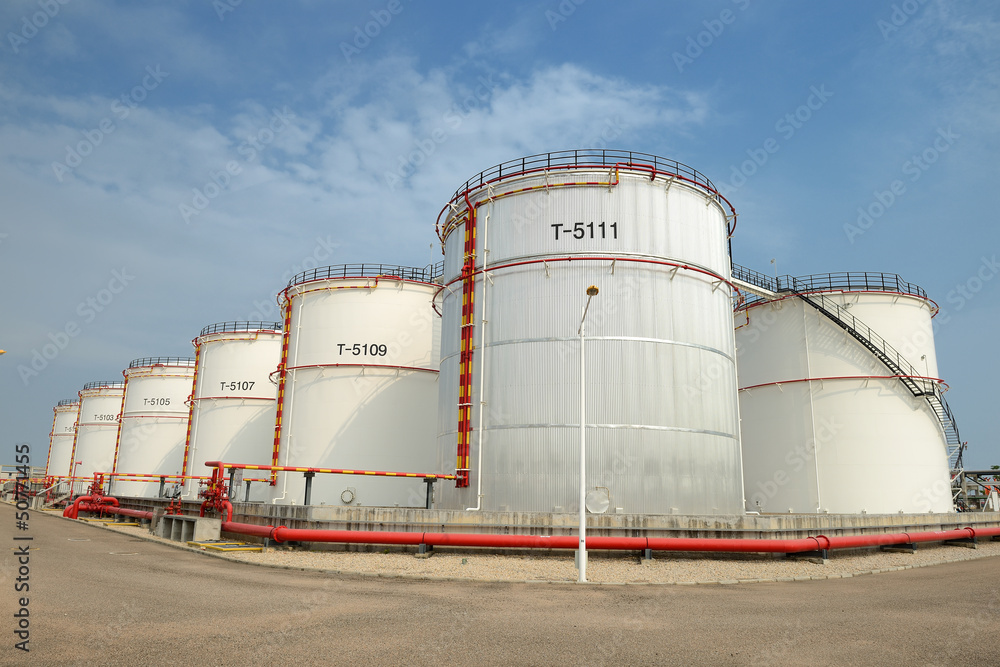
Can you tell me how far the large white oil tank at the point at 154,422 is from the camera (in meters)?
49.5

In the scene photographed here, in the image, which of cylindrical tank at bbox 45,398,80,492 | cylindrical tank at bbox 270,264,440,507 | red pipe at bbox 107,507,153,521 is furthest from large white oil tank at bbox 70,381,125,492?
cylindrical tank at bbox 270,264,440,507

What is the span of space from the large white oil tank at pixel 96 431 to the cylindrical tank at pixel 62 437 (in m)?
8.51

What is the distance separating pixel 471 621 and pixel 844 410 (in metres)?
26.7

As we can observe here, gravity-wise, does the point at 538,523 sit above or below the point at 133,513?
above

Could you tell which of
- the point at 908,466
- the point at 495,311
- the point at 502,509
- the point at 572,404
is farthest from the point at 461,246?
the point at 908,466

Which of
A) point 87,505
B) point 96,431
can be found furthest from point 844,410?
point 96,431

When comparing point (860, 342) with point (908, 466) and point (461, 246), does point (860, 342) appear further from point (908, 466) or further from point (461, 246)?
point (461, 246)

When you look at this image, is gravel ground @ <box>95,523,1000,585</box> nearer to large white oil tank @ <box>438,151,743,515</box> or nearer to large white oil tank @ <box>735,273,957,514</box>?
large white oil tank @ <box>438,151,743,515</box>

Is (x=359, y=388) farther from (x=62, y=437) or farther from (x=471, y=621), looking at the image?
(x=62, y=437)

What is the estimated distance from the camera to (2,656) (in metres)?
7.43

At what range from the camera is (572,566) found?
1759cm

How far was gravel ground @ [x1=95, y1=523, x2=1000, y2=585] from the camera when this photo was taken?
15.6 metres

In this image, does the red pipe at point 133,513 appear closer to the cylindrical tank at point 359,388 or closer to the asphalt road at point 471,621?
the cylindrical tank at point 359,388

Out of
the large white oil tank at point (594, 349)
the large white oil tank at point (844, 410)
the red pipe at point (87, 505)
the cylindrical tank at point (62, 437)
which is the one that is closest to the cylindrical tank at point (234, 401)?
the red pipe at point (87, 505)
